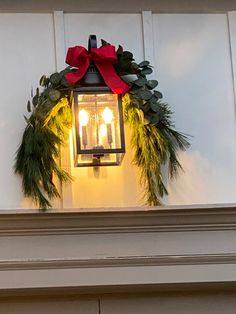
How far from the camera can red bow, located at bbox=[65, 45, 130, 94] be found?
3.38 m

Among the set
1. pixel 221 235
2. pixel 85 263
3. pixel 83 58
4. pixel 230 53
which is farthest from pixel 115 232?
pixel 230 53

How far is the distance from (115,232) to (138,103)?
56 cm

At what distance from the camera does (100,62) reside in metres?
3.41

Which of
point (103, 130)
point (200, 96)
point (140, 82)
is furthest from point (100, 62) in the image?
point (200, 96)

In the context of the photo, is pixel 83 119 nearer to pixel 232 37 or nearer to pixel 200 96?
pixel 200 96

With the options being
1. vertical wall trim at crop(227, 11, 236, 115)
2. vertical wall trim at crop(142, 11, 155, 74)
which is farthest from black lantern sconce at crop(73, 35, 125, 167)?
vertical wall trim at crop(227, 11, 236, 115)

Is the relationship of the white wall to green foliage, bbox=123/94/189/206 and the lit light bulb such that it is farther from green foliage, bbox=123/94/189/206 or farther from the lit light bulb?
the lit light bulb

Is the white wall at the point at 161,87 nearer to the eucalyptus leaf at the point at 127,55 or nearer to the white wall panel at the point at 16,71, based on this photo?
the white wall panel at the point at 16,71

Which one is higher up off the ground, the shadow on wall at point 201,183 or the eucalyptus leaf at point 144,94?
the eucalyptus leaf at point 144,94

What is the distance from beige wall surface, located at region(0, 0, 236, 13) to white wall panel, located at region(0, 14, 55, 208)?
0.04 meters

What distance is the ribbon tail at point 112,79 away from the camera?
338 centimetres

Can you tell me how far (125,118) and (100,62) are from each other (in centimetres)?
27

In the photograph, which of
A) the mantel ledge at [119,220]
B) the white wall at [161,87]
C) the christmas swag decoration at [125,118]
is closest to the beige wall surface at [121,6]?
the white wall at [161,87]


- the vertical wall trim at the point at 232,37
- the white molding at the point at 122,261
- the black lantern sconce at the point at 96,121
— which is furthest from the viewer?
the vertical wall trim at the point at 232,37
